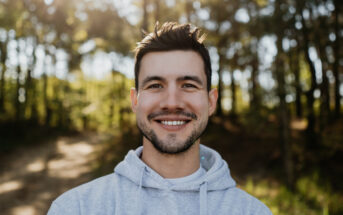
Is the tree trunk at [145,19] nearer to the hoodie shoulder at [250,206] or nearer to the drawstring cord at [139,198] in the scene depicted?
the drawstring cord at [139,198]

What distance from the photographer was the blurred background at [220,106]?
1075 centimetres

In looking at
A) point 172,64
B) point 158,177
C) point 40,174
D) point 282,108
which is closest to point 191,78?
point 172,64

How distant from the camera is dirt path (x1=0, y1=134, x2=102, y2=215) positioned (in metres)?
10.0

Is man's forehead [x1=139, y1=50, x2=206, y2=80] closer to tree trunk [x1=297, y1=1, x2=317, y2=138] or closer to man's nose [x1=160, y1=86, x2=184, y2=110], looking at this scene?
man's nose [x1=160, y1=86, x2=184, y2=110]

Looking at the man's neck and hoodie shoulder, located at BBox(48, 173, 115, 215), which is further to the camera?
the man's neck

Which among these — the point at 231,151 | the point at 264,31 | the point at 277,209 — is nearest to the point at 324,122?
the point at 231,151

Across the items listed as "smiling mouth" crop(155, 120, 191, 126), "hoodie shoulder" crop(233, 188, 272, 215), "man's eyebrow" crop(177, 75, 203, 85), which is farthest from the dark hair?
"hoodie shoulder" crop(233, 188, 272, 215)

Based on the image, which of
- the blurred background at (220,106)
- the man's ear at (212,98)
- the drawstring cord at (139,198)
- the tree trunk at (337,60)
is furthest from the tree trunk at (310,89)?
the drawstring cord at (139,198)

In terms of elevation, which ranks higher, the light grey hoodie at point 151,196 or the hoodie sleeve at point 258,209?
the light grey hoodie at point 151,196

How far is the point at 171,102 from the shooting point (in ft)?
8.81

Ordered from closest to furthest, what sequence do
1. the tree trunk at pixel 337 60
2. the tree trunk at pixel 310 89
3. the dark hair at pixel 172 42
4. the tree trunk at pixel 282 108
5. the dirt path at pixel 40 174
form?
the dark hair at pixel 172 42 → the dirt path at pixel 40 174 → the tree trunk at pixel 282 108 → the tree trunk at pixel 310 89 → the tree trunk at pixel 337 60

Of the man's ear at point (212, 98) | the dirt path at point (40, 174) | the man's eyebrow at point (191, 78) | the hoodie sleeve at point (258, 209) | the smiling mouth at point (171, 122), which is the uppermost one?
the man's eyebrow at point (191, 78)

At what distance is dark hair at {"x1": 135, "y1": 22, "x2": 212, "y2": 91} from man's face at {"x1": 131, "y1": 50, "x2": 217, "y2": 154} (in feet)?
Answer: 0.25

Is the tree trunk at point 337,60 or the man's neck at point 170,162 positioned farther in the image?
the tree trunk at point 337,60
